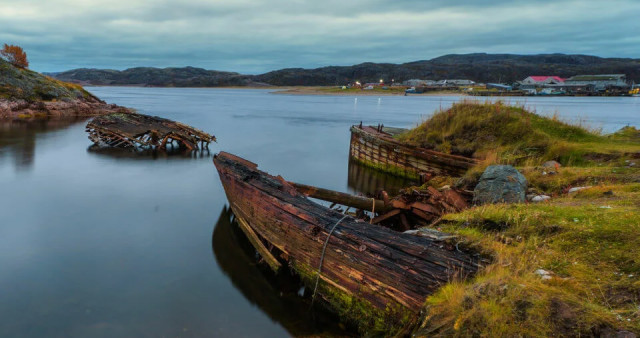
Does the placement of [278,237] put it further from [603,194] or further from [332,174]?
[332,174]

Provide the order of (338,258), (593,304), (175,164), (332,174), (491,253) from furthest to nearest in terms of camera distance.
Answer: (175,164) → (332,174) → (338,258) → (491,253) → (593,304)

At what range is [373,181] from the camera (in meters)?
18.9

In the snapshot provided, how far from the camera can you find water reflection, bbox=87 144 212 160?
2384 cm

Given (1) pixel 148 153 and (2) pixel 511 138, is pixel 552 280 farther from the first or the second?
(1) pixel 148 153

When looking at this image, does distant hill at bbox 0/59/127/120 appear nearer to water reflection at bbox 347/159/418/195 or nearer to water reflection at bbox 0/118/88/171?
water reflection at bbox 0/118/88/171

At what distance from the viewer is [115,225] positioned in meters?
11.8

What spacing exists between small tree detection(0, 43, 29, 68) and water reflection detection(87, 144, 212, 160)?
→ 3903 centimetres

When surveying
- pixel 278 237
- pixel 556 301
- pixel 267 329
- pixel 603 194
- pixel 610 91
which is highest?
pixel 610 91


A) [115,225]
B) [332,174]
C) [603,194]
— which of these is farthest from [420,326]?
[332,174]

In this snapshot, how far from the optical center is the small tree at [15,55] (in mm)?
51688

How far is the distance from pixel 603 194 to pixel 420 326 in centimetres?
607

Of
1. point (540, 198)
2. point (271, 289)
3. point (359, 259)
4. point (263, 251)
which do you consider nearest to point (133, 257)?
point (263, 251)

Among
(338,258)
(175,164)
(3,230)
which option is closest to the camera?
(338,258)

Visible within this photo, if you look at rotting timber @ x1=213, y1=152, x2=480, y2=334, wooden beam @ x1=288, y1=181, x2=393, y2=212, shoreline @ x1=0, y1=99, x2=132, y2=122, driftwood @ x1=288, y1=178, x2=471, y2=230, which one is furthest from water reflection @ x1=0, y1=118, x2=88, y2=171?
driftwood @ x1=288, y1=178, x2=471, y2=230
